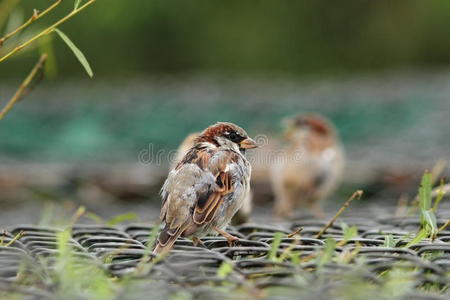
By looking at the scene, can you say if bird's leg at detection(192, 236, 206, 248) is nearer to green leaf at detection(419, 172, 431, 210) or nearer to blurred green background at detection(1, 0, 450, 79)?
green leaf at detection(419, 172, 431, 210)

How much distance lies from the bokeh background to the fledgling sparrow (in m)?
0.42

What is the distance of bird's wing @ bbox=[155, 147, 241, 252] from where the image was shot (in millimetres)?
3568

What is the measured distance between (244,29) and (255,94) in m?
6.21

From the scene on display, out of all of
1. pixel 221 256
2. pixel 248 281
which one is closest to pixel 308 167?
pixel 221 256

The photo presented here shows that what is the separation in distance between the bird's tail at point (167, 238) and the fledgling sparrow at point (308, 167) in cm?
394

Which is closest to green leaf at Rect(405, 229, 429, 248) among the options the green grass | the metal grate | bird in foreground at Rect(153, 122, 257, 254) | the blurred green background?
the metal grate

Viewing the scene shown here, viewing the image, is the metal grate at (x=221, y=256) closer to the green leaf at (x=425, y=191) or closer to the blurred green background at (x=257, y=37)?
the green leaf at (x=425, y=191)

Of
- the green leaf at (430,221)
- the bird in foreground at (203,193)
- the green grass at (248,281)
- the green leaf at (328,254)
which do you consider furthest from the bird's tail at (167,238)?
the green leaf at (430,221)

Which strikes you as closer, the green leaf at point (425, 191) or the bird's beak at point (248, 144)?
the green leaf at point (425, 191)

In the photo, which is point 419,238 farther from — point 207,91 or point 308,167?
point 207,91

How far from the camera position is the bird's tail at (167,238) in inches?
130

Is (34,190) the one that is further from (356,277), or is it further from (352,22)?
(352,22)

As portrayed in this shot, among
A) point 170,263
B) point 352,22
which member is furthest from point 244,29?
point 170,263

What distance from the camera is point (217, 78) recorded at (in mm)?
15141
